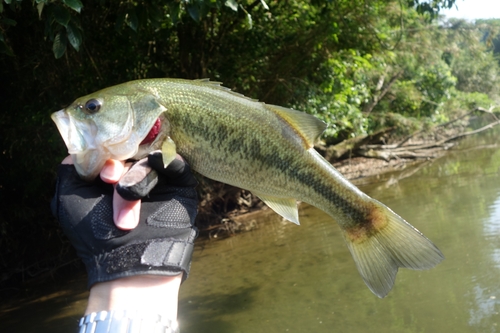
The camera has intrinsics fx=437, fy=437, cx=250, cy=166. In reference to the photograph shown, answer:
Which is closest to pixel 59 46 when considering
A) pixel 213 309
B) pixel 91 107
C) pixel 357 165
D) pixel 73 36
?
pixel 73 36

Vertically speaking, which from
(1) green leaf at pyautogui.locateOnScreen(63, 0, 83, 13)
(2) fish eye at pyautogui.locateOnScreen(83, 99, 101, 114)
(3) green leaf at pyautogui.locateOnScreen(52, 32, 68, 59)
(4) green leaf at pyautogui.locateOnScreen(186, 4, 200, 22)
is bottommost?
(3) green leaf at pyautogui.locateOnScreen(52, 32, 68, 59)

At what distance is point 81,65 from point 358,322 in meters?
5.83

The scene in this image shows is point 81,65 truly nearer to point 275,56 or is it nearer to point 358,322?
point 275,56

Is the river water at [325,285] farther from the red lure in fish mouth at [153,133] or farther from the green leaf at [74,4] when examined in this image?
the green leaf at [74,4]

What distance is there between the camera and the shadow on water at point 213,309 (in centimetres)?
537

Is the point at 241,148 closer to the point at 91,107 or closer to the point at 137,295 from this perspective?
the point at 91,107

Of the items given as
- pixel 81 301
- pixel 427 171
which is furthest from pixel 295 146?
pixel 427 171

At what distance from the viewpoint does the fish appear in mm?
2092

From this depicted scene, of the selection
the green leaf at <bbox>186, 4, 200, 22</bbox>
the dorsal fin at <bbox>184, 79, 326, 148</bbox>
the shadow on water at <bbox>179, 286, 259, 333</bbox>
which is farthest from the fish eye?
the shadow on water at <bbox>179, 286, 259, 333</bbox>

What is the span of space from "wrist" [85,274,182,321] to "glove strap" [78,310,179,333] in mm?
47

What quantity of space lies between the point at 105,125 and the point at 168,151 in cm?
33

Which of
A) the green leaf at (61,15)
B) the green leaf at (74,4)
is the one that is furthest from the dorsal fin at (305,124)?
the green leaf at (61,15)

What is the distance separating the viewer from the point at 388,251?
2217 millimetres

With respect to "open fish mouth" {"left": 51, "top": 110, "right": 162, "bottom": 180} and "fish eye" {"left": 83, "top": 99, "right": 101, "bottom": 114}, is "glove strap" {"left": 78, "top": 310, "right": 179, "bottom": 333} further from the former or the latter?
"fish eye" {"left": 83, "top": 99, "right": 101, "bottom": 114}
